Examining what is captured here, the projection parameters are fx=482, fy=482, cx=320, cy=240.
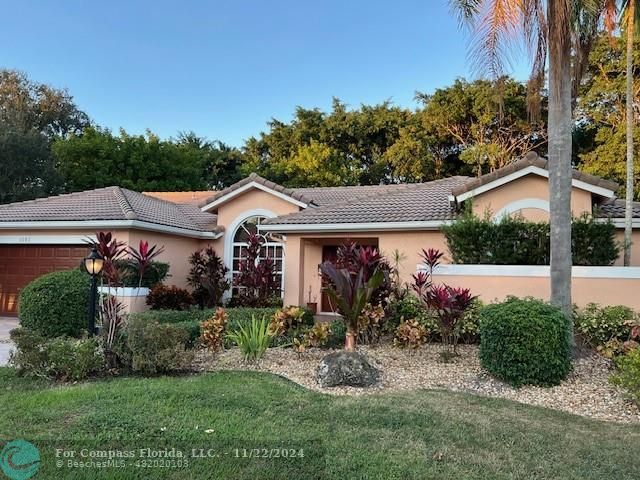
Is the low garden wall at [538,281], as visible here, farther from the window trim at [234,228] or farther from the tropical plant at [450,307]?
the window trim at [234,228]

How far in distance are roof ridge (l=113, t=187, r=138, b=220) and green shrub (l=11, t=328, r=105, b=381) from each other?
7.09m

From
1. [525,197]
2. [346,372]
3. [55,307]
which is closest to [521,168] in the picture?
[525,197]

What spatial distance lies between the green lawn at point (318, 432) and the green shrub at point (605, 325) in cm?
442

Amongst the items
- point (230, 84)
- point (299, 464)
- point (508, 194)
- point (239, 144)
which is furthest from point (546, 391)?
point (239, 144)

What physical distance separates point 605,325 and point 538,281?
165 centimetres

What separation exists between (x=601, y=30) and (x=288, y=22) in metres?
11.2

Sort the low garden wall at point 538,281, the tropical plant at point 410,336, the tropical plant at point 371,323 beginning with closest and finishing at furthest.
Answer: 1. the tropical plant at point 410,336
2. the tropical plant at point 371,323
3. the low garden wall at point 538,281

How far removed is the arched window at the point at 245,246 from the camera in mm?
17859

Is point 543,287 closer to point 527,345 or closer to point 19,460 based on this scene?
point 527,345

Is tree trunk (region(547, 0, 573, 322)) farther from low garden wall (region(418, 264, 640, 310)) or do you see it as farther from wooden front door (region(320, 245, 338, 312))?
wooden front door (region(320, 245, 338, 312))

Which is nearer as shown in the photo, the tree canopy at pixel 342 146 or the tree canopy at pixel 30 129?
the tree canopy at pixel 342 146

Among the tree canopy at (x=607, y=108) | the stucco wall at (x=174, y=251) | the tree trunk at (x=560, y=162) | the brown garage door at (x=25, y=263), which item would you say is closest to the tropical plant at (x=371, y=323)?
the tree trunk at (x=560, y=162)

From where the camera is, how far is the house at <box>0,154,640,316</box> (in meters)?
13.0

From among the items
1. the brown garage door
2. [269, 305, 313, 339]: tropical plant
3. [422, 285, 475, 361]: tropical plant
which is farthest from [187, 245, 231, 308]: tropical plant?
[422, 285, 475, 361]: tropical plant
